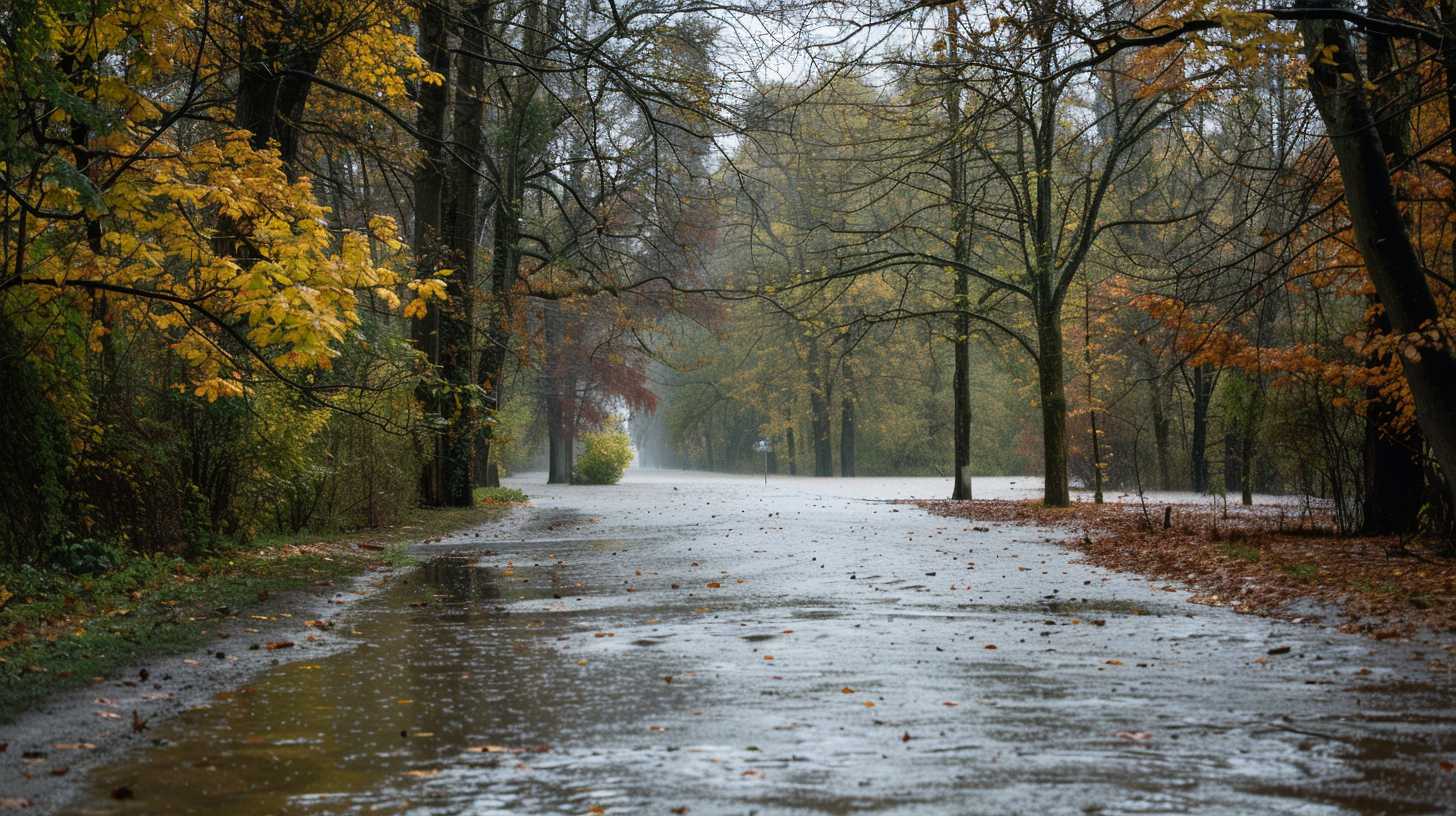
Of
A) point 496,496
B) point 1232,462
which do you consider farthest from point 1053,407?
point 496,496

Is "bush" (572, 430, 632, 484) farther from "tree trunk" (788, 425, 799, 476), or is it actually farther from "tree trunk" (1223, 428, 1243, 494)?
"tree trunk" (1223, 428, 1243, 494)

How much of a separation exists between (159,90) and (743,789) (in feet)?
54.1

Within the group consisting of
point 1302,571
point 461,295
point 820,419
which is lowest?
point 1302,571

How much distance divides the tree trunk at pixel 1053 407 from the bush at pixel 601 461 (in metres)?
24.6

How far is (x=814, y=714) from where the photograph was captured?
579cm

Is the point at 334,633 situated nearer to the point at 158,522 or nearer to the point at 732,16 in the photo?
the point at 158,522

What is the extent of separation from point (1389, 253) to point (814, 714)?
7.16 meters

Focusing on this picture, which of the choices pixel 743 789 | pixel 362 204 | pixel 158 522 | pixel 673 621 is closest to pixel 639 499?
pixel 362 204

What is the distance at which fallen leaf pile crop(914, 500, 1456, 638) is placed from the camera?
905 cm

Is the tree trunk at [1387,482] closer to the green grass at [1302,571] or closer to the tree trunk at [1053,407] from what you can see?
the green grass at [1302,571]

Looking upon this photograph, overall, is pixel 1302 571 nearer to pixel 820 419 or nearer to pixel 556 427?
pixel 556 427

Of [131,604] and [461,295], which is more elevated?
[461,295]

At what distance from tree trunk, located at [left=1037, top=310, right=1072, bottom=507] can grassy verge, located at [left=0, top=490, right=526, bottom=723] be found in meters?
13.3

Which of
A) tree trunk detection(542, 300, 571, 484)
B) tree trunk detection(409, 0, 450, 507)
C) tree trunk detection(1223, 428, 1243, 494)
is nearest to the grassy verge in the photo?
tree trunk detection(409, 0, 450, 507)
